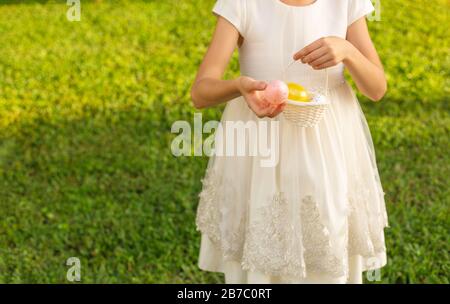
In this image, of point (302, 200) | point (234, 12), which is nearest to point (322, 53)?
point (234, 12)

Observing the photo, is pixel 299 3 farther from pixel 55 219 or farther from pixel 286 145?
pixel 55 219

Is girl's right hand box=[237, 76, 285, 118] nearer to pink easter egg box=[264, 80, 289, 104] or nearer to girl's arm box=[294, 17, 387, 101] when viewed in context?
pink easter egg box=[264, 80, 289, 104]

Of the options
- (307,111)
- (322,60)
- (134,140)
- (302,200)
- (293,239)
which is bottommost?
(293,239)

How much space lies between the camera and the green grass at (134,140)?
4051mm

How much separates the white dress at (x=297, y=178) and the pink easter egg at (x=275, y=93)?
0.25 metres

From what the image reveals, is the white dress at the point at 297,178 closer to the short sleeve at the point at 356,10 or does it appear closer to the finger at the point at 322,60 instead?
the short sleeve at the point at 356,10

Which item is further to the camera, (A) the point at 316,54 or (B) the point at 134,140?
(B) the point at 134,140

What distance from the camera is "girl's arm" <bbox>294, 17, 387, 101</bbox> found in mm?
2088

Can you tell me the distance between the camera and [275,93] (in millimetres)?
2035

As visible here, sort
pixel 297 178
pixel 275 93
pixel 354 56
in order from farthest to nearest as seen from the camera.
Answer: pixel 297 178
pixel 354 56
pixel 275 93

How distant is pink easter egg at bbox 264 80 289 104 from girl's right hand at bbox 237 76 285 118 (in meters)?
0.01

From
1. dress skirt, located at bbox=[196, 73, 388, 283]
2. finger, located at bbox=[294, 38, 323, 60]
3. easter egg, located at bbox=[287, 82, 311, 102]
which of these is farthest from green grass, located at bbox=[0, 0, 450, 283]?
finger, located at bbox=[294, 38, 323, 60]

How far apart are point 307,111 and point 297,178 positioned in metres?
0.26

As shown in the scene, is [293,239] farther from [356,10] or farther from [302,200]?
[356,10]
